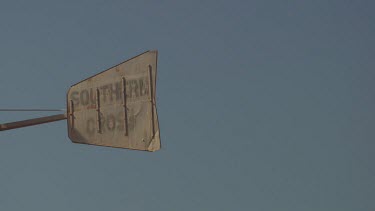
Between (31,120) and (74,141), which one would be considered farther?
(74,141)

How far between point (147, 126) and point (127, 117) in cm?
90

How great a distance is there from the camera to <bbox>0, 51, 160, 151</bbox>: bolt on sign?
1730 centimetres

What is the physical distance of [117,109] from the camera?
18000mm

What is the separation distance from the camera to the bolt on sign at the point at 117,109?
17297 millimetres

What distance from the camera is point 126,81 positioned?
1781 centimetres

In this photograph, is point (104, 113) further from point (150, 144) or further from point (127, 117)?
→ point (150, 144)

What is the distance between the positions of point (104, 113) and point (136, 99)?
1.22 m

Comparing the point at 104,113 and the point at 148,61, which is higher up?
the point at 148,61

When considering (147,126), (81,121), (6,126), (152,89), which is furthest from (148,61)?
(6,126)

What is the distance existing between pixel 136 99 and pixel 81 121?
7.23 ft

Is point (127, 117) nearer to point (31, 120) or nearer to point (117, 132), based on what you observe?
point (117, 132)

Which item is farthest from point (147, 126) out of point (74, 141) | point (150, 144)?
point (74, 141)

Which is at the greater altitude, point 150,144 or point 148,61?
point 148,61

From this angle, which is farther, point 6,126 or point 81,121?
point 81,121
